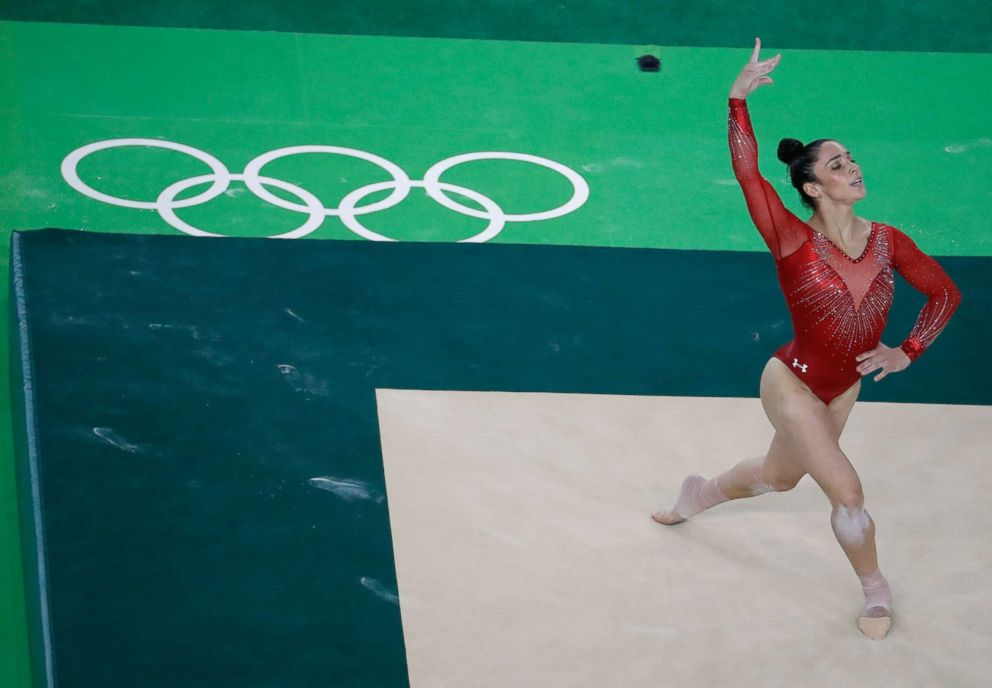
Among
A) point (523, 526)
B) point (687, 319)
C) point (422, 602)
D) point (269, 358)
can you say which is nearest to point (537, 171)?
point (687, 319)

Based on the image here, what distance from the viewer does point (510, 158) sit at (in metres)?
9.89

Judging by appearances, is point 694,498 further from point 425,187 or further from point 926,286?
point 425,187

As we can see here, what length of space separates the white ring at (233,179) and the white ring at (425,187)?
0.16m

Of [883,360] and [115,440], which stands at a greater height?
[115,440]

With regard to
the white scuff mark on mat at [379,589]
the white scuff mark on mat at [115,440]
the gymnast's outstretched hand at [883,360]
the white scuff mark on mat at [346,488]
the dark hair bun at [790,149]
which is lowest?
the white scuff mark on mat at [379,589]

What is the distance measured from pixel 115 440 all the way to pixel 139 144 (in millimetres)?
3209

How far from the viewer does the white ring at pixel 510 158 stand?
9273mm

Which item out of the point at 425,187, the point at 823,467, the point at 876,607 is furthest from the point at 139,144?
the point at 876,607

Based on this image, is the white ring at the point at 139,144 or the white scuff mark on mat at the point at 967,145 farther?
the white scuff mark on mat at the point at 967,145

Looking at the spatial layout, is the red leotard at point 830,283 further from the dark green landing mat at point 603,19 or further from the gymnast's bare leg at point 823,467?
the dark green landing mat at point 603,19

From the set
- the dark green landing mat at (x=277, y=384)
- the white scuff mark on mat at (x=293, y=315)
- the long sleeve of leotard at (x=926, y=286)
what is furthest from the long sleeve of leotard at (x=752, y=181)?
the white scuff mark on mat at (x=293, y=315)

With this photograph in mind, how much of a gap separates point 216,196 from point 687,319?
2.96m

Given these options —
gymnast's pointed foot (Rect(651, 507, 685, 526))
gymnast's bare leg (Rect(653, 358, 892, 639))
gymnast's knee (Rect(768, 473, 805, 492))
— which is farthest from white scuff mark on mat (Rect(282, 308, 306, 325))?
gymnast's knee (Rect(768, 473, 805, 492))

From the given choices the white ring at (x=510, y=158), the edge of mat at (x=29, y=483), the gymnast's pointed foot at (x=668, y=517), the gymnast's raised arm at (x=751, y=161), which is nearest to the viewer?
the edge of mat at (x=29, y=483)
